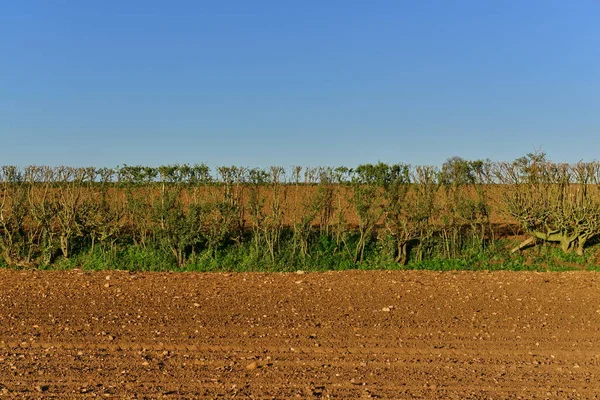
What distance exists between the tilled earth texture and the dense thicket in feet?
11.8

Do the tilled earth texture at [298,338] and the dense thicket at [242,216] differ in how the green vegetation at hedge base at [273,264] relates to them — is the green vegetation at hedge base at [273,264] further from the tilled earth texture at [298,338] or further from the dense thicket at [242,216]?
the tilled earth texture at [298,338]

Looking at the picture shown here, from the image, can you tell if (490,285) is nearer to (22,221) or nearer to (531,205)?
(531,205)

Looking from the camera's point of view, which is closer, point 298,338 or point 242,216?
point 298,338

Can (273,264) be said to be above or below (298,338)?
above

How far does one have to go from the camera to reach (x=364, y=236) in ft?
59.2

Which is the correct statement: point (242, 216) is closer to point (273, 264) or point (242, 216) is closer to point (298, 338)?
point (273, 264)

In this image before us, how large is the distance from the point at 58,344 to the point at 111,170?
1007 cm

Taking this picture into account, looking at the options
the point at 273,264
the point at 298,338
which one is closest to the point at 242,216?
the point at 273,264

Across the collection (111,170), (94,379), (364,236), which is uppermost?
(111,170)

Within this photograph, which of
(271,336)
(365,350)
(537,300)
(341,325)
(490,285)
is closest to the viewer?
(365,350)

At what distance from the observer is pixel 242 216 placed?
18.2 meters

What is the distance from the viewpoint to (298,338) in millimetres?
9188

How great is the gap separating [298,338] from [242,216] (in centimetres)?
923

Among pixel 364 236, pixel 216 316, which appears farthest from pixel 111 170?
pixel 216 316
